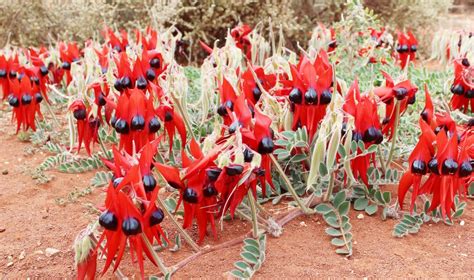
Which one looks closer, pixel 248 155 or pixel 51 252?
pixel 248 155

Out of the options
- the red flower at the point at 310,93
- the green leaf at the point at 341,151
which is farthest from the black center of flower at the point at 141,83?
the green leaf at the point at 341,151

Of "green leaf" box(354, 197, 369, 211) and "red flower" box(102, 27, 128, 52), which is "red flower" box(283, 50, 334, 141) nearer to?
"green leaf" box(354, 197, 369, 211)

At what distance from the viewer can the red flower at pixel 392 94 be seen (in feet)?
6.59

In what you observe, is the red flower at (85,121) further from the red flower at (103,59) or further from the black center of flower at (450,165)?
the black center of flower at (450,165)

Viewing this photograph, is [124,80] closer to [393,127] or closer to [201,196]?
[201,196]

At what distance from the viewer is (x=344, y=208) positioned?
2.08 m

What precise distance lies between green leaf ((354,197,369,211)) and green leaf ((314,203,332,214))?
0.46 ft

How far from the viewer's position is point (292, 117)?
6.70 feet

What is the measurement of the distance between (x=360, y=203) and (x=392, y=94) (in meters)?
0.43

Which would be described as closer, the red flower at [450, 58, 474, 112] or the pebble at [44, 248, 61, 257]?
the pebble at [44, 248, 61, 257]

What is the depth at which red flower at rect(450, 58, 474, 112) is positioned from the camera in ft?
8.27

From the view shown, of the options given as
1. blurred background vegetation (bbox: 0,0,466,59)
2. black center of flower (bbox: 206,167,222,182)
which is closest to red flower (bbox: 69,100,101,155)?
black center of flower (bbox: 206,167,222,182)

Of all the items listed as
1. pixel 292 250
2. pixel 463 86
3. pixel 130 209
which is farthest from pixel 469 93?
pixel 130 209

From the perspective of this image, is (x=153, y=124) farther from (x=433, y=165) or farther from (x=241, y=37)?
(x=241, y=37)
